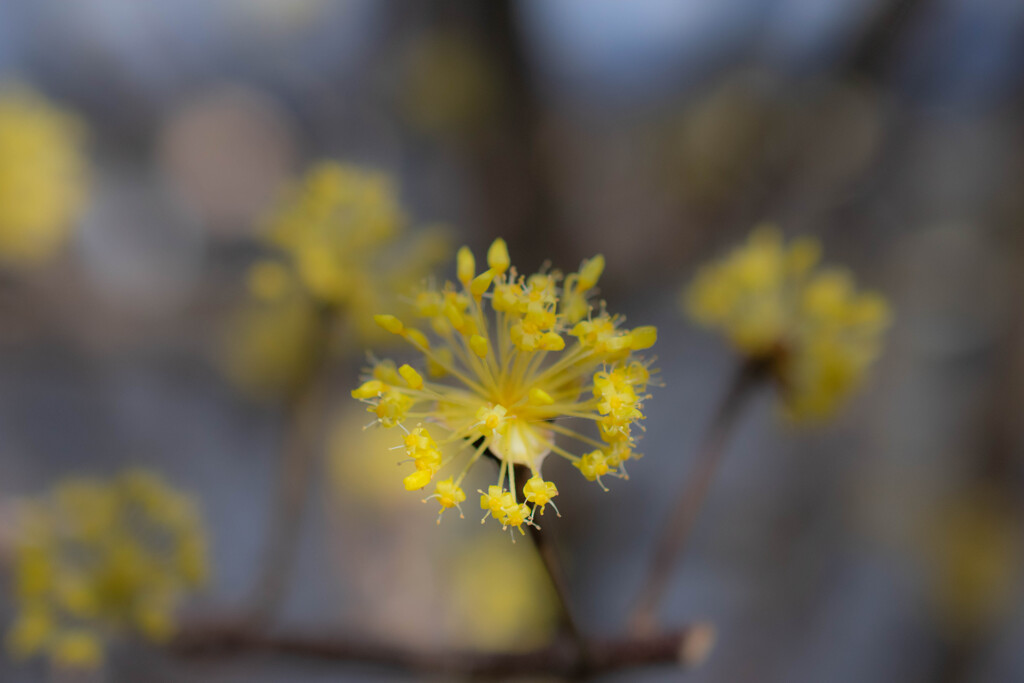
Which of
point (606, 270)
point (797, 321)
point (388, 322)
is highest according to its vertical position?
point (606, 270)

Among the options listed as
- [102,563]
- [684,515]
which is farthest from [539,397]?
[102,563]

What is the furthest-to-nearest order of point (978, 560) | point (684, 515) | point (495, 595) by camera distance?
1. point (978, 560)
2. point (495, 595)
3. point (684, 515)

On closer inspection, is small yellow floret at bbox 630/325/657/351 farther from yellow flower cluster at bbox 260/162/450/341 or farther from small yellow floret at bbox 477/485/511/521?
yellow flower cluster at bbox 260/162/450/341

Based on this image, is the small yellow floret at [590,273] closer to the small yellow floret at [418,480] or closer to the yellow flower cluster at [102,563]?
the small yellow floret at [418,480]

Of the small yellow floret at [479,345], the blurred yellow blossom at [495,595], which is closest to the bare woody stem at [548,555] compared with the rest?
the small yellow floret at [479,345]

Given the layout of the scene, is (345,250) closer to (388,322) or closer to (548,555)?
(388,322)

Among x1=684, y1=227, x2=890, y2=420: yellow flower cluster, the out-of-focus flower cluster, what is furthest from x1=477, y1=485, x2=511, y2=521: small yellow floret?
x1=684, y1=227, x2=890, y2=420: yellow flower cluster
